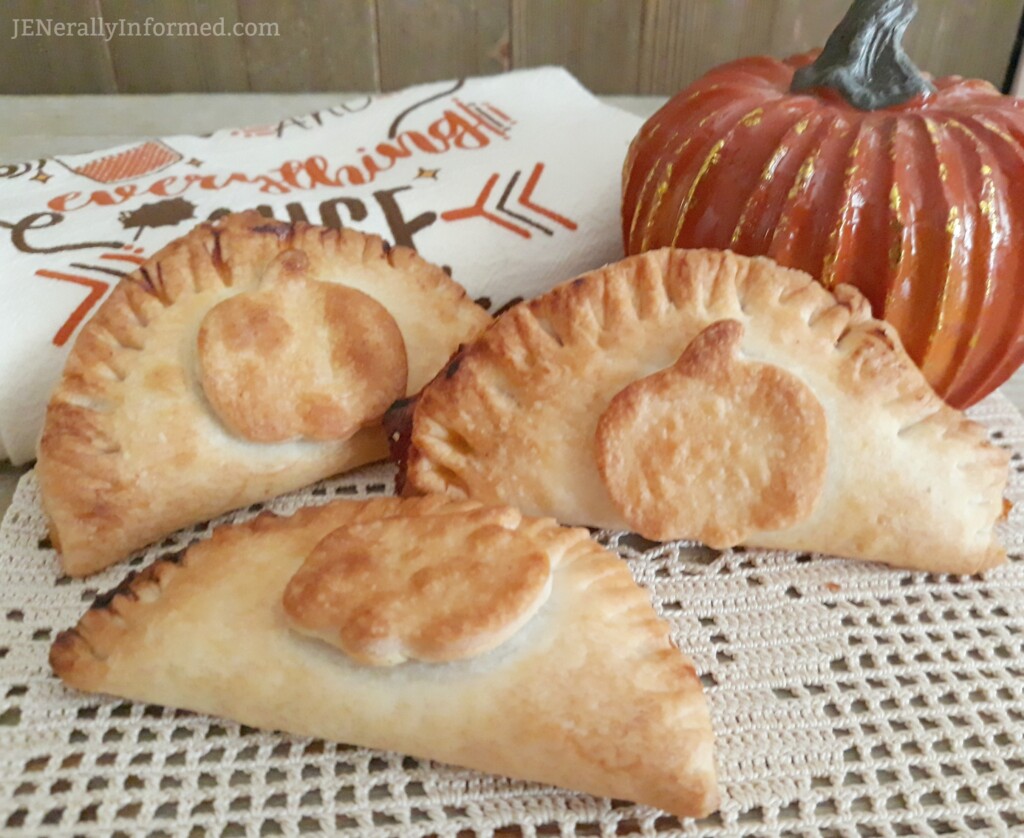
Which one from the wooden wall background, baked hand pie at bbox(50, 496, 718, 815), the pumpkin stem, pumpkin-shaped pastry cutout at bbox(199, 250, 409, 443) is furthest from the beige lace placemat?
the wooden wall background

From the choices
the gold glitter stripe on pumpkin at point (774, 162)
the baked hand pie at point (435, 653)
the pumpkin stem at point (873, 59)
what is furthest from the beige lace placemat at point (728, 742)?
the pumpkin stem at point (873, 59)

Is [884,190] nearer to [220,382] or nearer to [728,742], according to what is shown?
[728,742]

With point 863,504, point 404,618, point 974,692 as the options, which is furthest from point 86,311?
point 974,692

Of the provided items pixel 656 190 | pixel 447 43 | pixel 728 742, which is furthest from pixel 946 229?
pixel 447 43

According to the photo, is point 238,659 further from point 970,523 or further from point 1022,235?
point 1022,235

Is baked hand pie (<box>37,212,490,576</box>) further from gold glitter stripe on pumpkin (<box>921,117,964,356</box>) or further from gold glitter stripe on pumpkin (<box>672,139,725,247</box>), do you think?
gold glitter stripe on pumpkin (<box>921,117,964,356</box>)

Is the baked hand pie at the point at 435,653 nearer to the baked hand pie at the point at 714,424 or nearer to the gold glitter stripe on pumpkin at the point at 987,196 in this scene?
the baked hand pie at the point at 714,424
